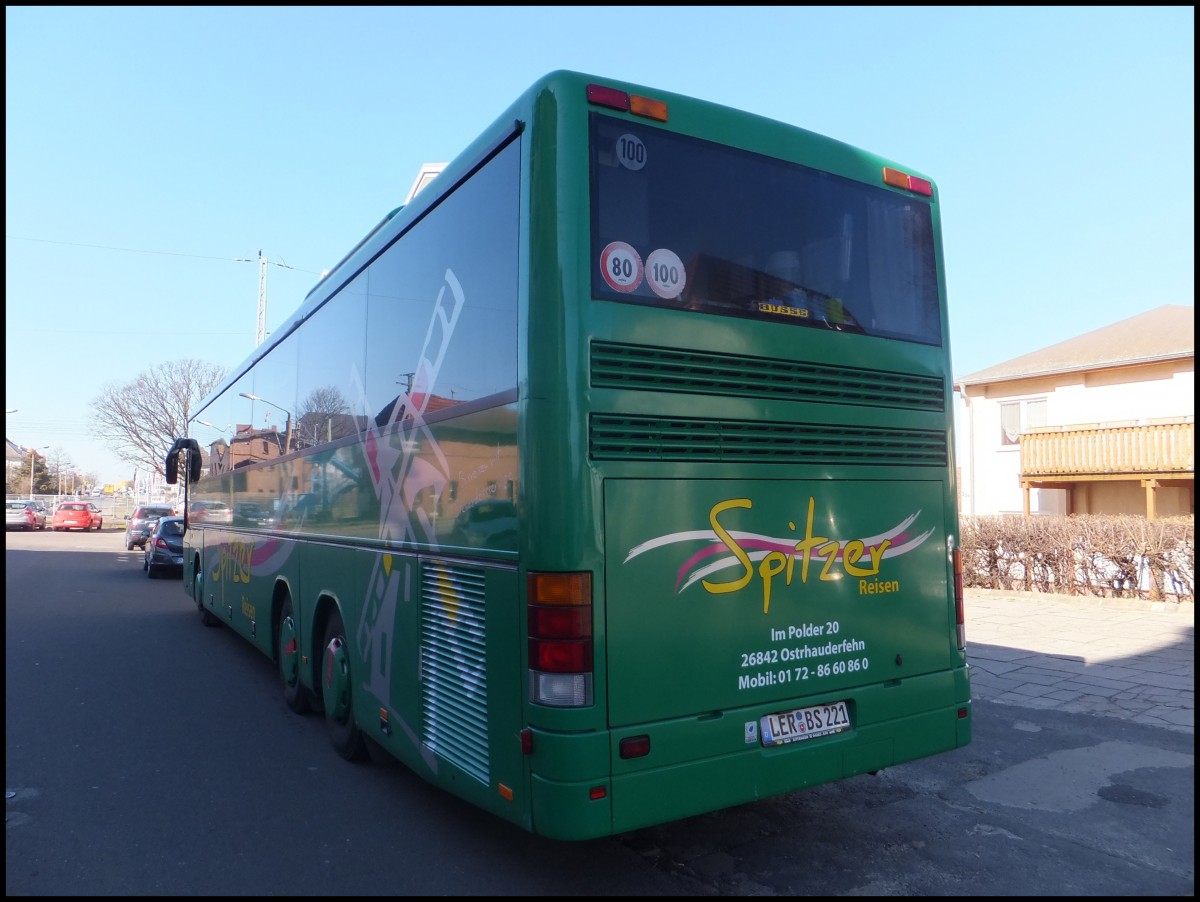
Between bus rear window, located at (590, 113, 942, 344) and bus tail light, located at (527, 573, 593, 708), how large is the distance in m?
1.24

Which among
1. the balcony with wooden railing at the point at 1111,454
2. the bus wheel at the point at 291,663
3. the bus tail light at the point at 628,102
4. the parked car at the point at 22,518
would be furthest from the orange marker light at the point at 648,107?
the parked car at the point at 22,518

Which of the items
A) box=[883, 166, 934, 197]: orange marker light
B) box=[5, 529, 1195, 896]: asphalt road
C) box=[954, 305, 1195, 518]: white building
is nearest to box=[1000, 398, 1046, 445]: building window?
box=[954, 305, 1195, 518]: white building

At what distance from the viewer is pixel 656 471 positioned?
3.77m

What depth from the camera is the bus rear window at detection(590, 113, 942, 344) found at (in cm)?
383

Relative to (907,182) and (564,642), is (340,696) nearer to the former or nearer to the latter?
(564,642)

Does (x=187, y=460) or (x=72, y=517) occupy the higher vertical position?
(x=187, y=460)

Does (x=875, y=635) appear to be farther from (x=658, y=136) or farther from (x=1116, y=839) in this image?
(x=658, y=136)

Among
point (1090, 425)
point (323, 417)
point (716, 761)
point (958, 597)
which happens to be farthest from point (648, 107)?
point (1090, 425)

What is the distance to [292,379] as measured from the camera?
7.80 meters

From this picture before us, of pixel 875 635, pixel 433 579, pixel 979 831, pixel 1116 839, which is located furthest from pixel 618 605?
pixel 1116 839

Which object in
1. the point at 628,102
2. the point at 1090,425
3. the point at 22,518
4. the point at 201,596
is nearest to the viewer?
the point at 628,102

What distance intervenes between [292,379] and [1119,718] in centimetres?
745

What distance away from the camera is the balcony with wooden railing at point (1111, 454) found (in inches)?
866

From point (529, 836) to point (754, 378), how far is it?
8.71 ft
